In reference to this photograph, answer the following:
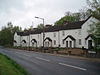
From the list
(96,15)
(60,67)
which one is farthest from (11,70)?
(96,15)

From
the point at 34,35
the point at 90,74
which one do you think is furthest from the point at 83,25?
the point at 90,74

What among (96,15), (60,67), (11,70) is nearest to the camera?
(11,70)

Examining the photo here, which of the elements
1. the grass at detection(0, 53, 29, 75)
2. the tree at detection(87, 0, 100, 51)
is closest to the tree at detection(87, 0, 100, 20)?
the tree at detection(87, 0, 100, 51)

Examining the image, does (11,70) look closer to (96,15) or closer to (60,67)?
(60,67)

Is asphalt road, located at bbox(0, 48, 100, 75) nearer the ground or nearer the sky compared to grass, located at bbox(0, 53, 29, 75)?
nearer the ground

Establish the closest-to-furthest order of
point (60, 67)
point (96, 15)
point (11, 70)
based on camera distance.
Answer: point (11, 70) → point (60, 67) → point (96, 15)

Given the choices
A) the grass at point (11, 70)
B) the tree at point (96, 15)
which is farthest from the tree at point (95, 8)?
the grass at point (11, 70)

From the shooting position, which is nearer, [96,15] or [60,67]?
[60,67]

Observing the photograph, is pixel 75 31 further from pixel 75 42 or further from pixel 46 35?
pixel 46 35

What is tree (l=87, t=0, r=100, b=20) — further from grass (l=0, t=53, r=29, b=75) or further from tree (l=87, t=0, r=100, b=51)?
grass (l=0, t=53, r=29, b=75)

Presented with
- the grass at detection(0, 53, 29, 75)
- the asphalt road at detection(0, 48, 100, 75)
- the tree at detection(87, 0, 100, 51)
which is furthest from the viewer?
the tree at detection(87, 0, 100, 51)

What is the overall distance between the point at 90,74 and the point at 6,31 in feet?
297

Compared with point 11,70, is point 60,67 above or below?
below

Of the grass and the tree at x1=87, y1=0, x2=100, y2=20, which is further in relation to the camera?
the tree at x1=87, y1=0, x2=100, y2=20
